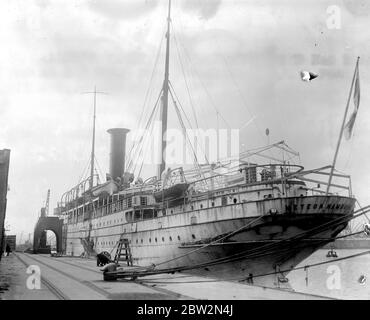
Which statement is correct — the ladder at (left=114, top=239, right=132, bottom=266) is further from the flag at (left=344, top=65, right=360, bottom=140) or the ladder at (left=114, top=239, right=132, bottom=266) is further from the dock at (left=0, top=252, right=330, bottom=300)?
the flag at (left=344, top=65, right=360, bottom=140)

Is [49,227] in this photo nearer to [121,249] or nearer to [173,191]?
[173,191]

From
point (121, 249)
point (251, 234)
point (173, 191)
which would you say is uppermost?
point (173, 191)

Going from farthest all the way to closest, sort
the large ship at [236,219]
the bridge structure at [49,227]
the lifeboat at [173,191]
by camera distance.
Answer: the bridge structure at [49,227] < the lifeboat at [173,191] < the large ship at [236,219]

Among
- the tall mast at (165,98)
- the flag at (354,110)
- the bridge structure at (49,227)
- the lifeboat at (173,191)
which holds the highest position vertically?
the tall mast at (165,98)

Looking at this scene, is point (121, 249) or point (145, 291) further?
point (121, 249)

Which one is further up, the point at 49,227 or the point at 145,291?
the point at 145,291

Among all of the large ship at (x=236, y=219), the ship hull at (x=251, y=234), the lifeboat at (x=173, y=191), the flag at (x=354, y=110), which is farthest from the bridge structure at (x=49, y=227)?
the flag at (x=354, y=110)

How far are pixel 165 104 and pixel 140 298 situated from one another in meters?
18.2

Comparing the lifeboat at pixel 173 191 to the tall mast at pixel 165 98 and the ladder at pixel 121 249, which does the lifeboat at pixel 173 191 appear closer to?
the ladder at pixel 121 249

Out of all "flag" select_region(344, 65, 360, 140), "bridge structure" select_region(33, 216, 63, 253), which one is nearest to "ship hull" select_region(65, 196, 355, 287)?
"flag" select_region(344, 65, 360, 140)

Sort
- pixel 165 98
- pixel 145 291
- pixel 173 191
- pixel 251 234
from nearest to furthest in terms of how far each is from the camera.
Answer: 1. pixel 145 291
2. pixel 251 234
3. pixel 173 191
4. pixel 165 98

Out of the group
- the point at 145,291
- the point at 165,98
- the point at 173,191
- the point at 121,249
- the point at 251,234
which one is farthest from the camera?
the point at 165,98

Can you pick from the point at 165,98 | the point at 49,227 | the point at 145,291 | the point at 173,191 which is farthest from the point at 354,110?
the point at 49,227
